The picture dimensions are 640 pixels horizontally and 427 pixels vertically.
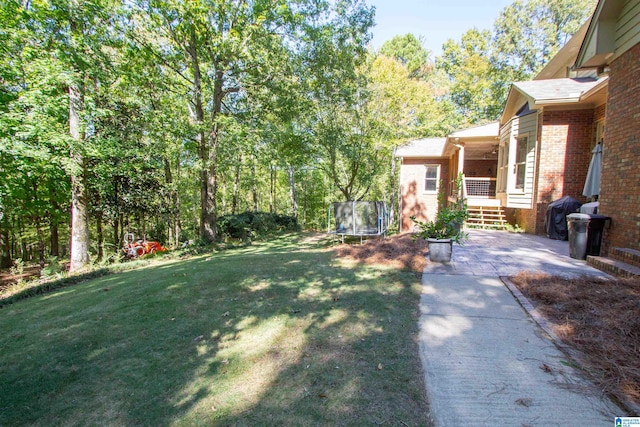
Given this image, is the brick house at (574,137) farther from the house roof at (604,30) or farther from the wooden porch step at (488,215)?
the wooden porch step at (488,215)

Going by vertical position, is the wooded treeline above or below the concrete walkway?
above

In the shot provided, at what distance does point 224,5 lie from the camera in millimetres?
9281

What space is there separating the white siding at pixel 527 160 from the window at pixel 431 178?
6711 mm

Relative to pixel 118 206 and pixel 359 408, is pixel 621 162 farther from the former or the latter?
pixel 118 206

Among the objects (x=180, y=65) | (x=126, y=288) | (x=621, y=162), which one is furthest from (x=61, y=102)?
(x=621, y=162)

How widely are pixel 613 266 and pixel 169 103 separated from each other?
13360 millimetres

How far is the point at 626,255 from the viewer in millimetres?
4742

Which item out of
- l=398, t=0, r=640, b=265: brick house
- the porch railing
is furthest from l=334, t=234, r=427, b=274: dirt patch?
the porch railing

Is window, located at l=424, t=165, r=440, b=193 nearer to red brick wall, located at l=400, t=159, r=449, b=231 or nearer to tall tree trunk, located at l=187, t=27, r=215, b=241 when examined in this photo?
red brick wall, located at l=400, t=159, r=449, b=231

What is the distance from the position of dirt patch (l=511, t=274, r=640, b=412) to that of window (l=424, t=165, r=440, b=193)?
1397 centimetres

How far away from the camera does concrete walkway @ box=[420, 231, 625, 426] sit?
1938 millimetres

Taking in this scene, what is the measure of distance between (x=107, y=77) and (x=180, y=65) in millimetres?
2929

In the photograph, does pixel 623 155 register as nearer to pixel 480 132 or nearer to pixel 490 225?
pixel 490 225

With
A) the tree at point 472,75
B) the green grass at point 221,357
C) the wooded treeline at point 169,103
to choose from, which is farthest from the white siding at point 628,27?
the tree at point 472,75
